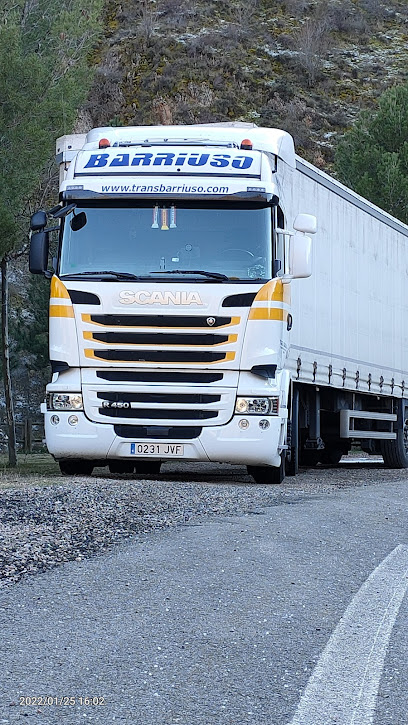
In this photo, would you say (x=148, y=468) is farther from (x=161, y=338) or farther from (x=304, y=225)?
(x=304, y=225)

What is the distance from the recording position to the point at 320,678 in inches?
169

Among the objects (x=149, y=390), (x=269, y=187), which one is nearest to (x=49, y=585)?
(x=149, y=390)

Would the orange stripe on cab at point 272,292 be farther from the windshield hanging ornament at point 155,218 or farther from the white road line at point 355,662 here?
the white road line at point 355,662

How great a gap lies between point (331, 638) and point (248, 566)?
1.66 m

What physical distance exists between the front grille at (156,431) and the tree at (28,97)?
27.2ft

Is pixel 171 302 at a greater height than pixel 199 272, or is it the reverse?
pixel 199 272

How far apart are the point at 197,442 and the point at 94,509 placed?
10.4 feet

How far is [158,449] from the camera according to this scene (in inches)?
483

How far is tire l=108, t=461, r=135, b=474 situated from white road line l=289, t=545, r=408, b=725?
882 centimetres

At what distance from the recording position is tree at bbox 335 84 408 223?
34.8m

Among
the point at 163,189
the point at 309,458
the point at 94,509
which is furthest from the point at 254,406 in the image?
the point at 309,458

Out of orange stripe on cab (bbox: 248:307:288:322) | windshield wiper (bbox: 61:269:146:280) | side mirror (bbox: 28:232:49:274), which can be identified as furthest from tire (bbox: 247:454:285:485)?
side mirror (bbox: 28:232:49:274)

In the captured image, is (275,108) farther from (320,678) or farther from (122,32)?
(320,678)

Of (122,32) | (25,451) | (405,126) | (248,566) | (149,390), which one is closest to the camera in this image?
(248,566)
